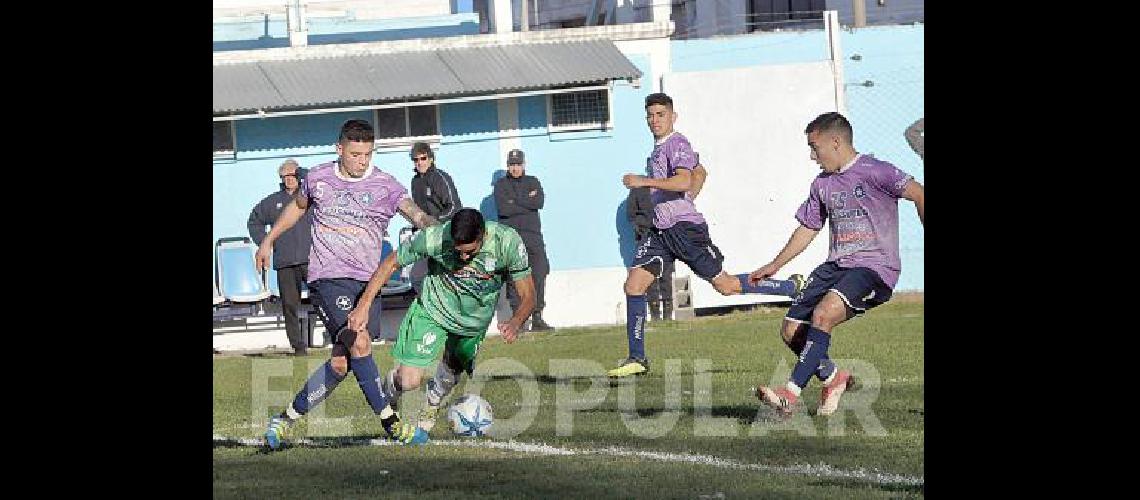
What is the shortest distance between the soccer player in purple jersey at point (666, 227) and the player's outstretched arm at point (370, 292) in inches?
163

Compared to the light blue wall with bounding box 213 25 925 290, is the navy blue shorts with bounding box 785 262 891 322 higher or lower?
lower

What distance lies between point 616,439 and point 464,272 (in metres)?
1.46

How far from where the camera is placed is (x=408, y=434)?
11.5m

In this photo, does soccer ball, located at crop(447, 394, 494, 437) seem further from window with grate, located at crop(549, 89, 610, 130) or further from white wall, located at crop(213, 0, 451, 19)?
white wall, located at crop(213, 0, 451, 19)

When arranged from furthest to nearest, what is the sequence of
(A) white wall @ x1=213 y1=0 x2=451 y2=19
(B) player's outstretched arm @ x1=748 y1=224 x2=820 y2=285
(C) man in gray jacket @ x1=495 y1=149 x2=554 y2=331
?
1. (A) white wall @ x1=213 y1=0 x2=451 y2=19
2. (C) man in gray jacket @ x1=495 y1=149 x2=554 y2=331
3. (B) player's outstretched arm @ x1=748 y1=224 x2=820 y2=285

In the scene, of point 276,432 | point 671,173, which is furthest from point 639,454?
point 671,173

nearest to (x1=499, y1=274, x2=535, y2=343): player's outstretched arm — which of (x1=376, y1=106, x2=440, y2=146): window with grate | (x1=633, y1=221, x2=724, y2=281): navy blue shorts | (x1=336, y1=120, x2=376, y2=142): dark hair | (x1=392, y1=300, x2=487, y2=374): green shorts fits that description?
(x1=392, y1=300, x2=487, y2=374): green shorts

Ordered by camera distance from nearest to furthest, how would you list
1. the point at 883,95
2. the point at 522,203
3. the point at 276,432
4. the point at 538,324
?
the point at 276,432 → the point at 522,203 → the point at 538,324 → the point at 883,95

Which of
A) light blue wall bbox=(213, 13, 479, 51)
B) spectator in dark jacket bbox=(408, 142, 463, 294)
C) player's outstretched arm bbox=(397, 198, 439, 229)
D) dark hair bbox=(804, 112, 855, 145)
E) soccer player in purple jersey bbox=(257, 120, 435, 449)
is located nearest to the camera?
soccer player in purple jersey bbox=(257, 120, 435, 449)

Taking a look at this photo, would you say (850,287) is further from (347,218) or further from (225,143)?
(225,143)

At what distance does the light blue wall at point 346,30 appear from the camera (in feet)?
116

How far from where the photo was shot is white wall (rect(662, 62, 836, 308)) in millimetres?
25844

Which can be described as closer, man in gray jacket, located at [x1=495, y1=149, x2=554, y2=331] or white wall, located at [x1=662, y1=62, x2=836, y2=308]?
man in gray jacket, located at [x1=495, y1=149, x2=554, y2=331]
